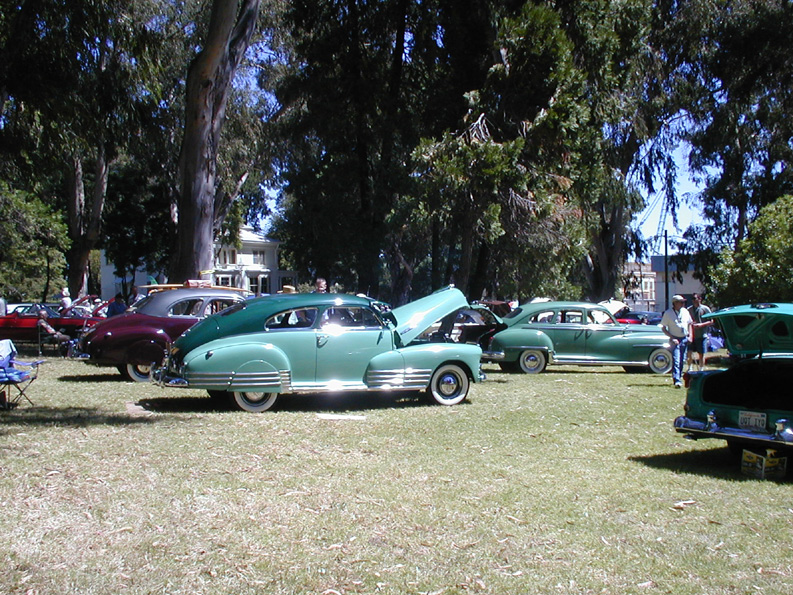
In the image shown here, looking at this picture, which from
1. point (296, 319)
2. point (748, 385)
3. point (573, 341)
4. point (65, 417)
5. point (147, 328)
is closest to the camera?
point (748, 385)

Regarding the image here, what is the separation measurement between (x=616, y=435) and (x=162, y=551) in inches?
245

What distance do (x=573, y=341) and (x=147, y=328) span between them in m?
9.02

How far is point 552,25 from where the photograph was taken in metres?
21.2

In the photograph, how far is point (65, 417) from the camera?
33.9ft

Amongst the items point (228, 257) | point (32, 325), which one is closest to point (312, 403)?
point (32, 325)

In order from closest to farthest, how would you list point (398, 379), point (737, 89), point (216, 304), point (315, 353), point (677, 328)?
point (315, 353), point (398, 379), point (677, 328), point (216, 304), point (737, 89)

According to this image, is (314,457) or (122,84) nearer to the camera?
(314,457)

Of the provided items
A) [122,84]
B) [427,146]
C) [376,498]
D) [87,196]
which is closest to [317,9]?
[427,146]

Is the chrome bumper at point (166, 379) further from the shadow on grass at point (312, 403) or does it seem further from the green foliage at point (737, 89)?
the green foliage at point (737, 89)

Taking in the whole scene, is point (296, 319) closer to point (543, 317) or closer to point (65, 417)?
point (65, 417)

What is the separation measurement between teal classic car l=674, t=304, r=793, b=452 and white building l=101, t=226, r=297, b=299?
176 feet

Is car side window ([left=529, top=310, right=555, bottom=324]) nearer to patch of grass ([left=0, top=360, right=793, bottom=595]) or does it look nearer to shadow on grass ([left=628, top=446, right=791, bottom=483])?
patch of grass ([left=0, top=360, right=793, bottom=595])

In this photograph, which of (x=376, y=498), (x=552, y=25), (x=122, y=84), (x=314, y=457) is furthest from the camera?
(x=552, y=25)

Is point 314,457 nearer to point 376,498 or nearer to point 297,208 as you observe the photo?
point 376,498
